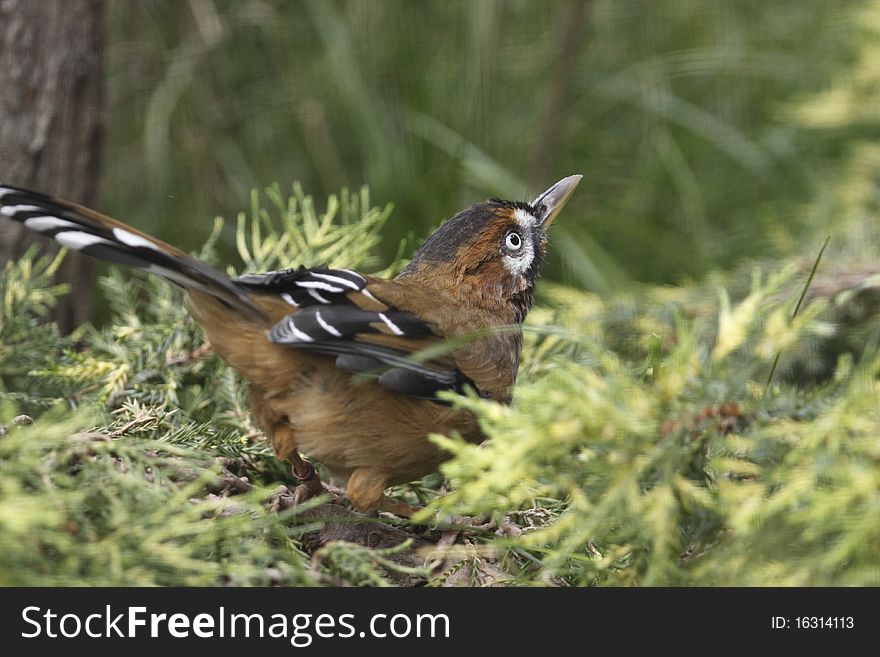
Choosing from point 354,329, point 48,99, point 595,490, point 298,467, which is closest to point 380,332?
point 354,329

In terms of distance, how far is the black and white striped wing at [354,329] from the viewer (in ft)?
8.35

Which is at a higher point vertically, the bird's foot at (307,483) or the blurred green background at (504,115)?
the blurred green background at (504,115)

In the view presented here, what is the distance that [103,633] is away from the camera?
1.96m

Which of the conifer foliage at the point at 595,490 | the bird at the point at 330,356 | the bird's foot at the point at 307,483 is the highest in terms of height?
the bird at the point at 330,356

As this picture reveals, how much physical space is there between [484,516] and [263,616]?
34.2 inches

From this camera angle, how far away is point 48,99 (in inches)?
144

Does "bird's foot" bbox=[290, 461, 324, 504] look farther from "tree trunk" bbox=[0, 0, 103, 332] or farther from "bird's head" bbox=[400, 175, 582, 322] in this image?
"tree trunk" bbox=[0, 0, 103, 332]

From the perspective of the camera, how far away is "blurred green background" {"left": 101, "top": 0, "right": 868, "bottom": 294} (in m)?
5.49

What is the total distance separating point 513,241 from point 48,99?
5.80 ft

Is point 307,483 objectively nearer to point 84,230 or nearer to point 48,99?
point 84,230

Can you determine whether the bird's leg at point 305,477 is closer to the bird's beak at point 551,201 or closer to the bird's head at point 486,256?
the bird's head at point 486,256

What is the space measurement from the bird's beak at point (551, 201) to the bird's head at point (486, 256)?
7cm

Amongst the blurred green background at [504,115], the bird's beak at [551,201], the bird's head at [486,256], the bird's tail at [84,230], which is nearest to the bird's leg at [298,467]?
the bird's tail at [84,230]

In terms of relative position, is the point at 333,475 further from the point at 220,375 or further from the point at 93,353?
the point at 93,353
